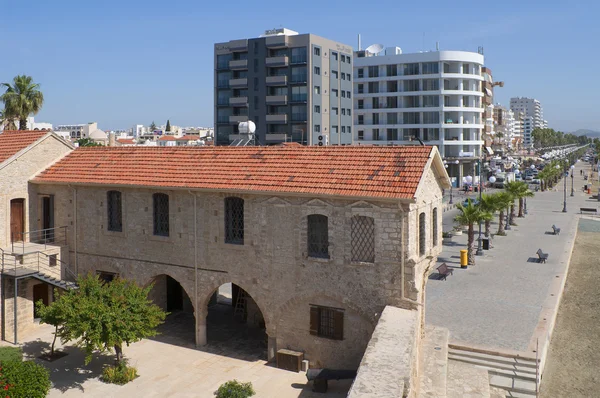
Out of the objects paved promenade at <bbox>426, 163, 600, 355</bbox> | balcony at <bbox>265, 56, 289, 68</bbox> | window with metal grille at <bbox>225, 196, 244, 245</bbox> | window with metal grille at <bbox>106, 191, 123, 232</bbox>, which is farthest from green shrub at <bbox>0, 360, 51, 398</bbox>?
balcony at <bbox>265, 56, 289, 68</bbox>

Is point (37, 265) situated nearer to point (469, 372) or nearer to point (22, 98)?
point (469, 372)

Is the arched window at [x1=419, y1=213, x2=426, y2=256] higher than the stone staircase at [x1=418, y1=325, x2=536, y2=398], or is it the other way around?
the arched window at [x1=419, y1=213, x2=426, y2=256]

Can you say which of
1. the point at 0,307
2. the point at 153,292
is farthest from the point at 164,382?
the point at 0,307

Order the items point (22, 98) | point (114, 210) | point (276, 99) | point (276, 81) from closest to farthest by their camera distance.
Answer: point (114, 210) → point (22, 98) → point (276, 81) → point (276, 99)

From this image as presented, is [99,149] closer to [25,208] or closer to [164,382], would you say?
[25,208]

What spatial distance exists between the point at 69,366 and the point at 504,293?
2067 cm

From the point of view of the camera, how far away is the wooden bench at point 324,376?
58.0ft

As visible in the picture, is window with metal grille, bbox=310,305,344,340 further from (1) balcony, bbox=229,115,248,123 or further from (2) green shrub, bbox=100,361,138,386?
(1) balcony, bbox=229,115,248,123

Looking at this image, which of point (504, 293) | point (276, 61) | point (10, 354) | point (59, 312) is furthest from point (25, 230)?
point (276, 61)

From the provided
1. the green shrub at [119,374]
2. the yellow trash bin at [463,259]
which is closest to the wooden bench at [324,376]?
the green shrub at [119,374]

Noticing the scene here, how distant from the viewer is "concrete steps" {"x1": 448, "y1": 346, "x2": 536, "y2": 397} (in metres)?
18.3

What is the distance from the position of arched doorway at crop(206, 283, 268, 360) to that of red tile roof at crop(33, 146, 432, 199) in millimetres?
6156

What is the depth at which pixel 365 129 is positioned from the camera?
3585 inches

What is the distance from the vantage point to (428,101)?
8481 centimetres
